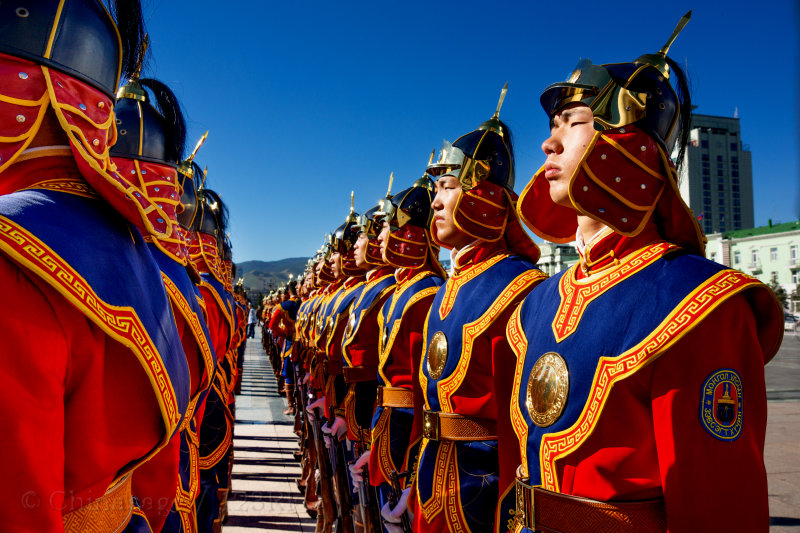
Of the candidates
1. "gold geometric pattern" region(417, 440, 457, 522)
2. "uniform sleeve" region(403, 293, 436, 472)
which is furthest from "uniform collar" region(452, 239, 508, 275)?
"gold geometric pattern" region(417, 440, 457, 522)

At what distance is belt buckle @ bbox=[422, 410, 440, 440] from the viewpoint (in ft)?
11.1

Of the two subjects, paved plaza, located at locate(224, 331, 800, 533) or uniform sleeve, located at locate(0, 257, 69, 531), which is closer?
uniform sleeve, located at locate(0, 257, 69, 531)

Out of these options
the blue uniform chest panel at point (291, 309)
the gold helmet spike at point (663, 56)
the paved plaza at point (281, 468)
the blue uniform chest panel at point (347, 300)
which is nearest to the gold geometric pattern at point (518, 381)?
the gold helmet spike at point (663, 56)

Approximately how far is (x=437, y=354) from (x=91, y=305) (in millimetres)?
2458

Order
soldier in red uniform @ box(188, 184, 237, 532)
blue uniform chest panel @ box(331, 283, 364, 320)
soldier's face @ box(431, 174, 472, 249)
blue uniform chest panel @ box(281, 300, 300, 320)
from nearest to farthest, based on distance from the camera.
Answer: soldier's face @ box(431, 174, 472, 249) → soldier in red uniform @ box(188, 184, 237, 532) → blue uniform chest panel @ box(331, 283, 364, 320) → blue uniform chest panel @ box(281, 300, 300, 320)

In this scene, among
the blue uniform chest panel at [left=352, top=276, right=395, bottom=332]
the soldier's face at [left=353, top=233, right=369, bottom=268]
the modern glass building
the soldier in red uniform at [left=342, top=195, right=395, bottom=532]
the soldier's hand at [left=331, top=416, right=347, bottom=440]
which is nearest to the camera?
the soldier in red uniform at [left=342, top=195, right=395, bottom=532]

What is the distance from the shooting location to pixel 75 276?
127cm

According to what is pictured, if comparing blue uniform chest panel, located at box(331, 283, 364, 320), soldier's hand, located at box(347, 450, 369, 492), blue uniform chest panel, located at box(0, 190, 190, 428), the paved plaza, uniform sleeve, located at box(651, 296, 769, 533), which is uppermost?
blue uniform chest panel, located at box(331, 283, 364, 320)

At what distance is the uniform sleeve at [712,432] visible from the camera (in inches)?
64.4

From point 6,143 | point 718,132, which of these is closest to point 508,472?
point 6,143

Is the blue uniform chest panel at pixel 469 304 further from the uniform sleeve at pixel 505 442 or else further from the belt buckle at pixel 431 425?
the uniform sleeve at pixel 505 442

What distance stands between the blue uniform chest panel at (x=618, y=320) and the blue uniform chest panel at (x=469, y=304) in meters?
1.17

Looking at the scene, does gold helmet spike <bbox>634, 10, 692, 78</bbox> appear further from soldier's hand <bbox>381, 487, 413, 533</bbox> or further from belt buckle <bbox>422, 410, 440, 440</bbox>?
soldier's hand <bbox>381, 487, 413, 533</bbox>

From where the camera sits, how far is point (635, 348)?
A: 184 centimetres
